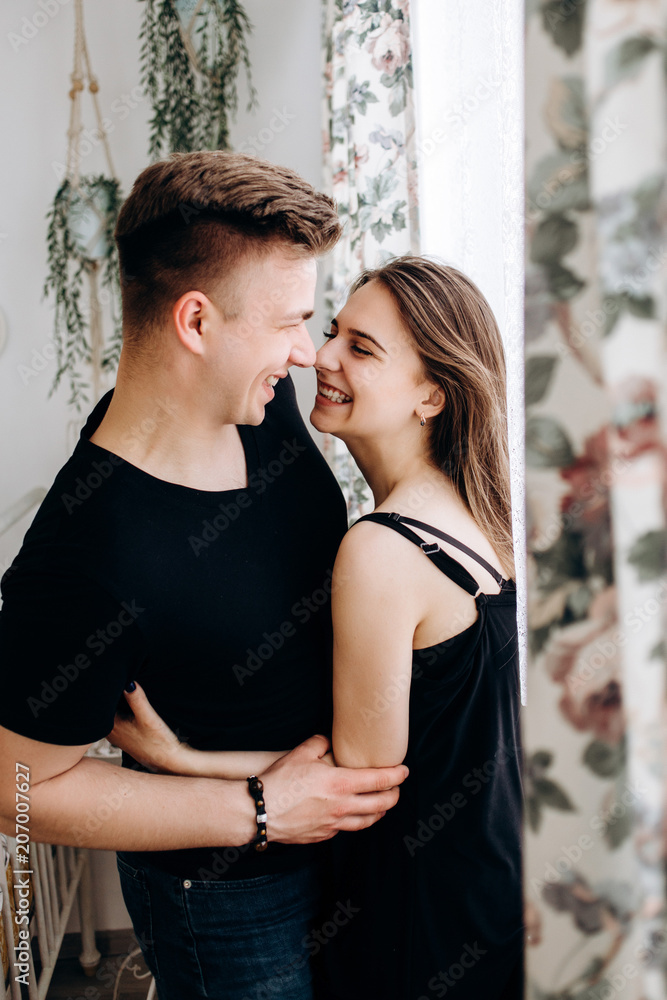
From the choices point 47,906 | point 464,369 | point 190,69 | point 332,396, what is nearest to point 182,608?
point 332,396

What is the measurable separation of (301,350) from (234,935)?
815mm

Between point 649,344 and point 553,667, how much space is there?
0.15 metres

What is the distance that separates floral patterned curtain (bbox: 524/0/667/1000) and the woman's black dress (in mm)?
600

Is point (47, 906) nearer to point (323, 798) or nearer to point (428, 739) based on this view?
point (323, 798)

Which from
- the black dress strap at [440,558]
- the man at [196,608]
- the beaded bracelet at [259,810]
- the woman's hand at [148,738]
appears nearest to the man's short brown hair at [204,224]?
the man at [196,608]

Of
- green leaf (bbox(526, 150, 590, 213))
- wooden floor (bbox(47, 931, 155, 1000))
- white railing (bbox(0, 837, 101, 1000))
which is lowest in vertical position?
wooden floor (bbox(47, 931, 155, 1000))

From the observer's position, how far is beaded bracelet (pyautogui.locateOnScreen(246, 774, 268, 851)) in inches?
38.9

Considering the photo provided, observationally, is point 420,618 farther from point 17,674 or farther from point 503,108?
point 503,108

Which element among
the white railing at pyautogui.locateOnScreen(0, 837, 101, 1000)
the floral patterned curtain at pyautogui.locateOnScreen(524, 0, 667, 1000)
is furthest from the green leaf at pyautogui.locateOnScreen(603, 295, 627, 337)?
the white railing at pyautogui.locateOnScreen(0, 837, 101, 1000)

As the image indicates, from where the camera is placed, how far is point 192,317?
3.20 ft

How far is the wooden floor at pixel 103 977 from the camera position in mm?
2117

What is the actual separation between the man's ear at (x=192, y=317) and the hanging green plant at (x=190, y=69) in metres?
1.64

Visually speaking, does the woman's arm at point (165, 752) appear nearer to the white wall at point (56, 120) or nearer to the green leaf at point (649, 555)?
the green leaf at point (649, 555)

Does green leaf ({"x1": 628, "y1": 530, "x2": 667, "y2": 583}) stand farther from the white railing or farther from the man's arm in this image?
the white railing
